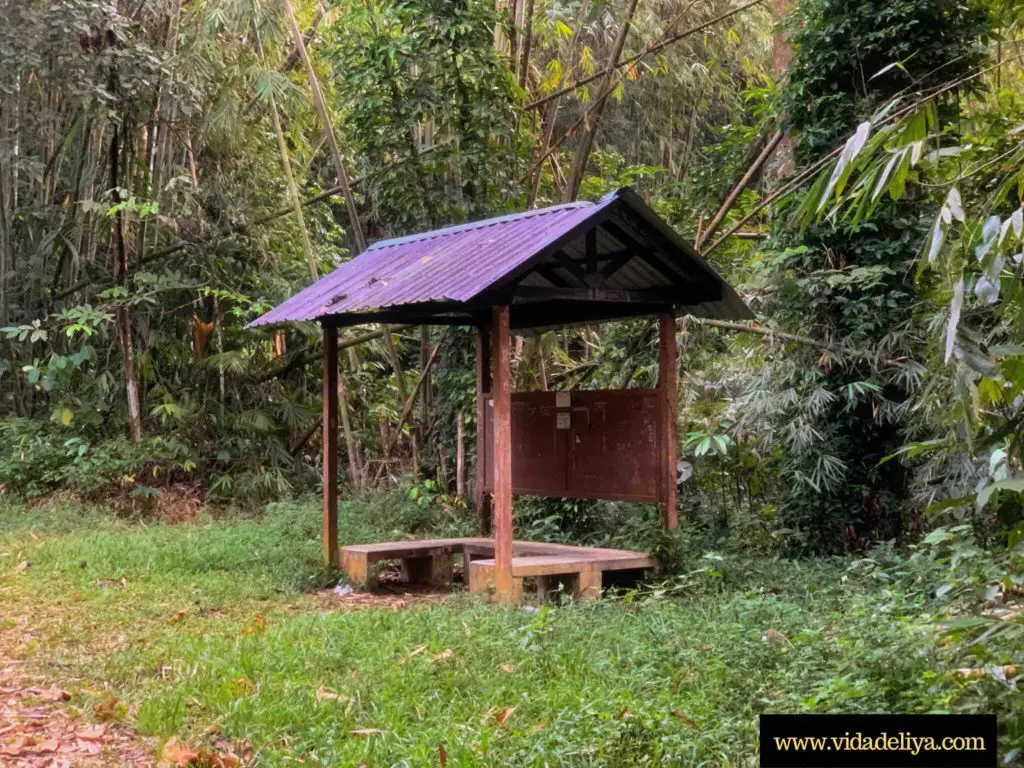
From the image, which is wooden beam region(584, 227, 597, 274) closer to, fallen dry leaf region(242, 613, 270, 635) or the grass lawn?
the grass lawn

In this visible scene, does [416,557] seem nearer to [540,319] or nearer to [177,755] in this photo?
[540,319]

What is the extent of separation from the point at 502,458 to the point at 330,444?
72.3 inches

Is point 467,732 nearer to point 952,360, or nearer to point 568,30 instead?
point 952,360

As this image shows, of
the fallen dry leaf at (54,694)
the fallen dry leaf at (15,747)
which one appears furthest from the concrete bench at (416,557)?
the fallen dry leaf at (15,747)

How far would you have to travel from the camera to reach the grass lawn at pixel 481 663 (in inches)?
138

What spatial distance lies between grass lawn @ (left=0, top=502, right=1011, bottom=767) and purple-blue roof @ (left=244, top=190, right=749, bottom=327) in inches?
73.8

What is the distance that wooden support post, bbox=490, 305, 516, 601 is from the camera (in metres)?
6.40

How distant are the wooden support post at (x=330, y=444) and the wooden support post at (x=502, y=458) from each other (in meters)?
1.78

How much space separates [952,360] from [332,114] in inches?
404

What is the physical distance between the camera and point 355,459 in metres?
11.5

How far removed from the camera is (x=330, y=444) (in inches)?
305

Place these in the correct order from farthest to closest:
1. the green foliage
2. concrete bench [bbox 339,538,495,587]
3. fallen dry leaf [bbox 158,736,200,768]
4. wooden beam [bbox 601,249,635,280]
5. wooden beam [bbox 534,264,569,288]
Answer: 1. the green foliage
2. concrete bench [bbox 339,538,495,587]
3. wooden beam [bbox 534,264,569,288]
4. wooden beam [bbox 601,249,635,280]
5. fallen dry leaf [bbox 158,736,200,768]

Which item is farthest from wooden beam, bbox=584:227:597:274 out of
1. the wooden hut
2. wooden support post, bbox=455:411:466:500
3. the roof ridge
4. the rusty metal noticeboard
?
wooden support post, bbox=455:411:466:500

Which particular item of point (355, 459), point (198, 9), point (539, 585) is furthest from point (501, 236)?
point (198, 9)
